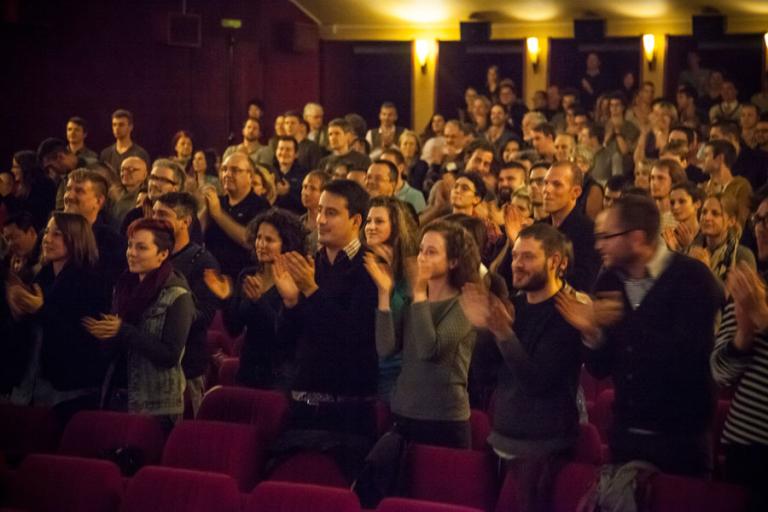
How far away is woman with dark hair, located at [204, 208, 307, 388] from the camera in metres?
5.22

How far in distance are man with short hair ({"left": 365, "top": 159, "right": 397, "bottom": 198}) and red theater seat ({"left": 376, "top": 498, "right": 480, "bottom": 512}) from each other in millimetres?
3560

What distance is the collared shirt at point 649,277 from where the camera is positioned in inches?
160

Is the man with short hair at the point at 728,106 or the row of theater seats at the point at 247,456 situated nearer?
the row of theater seats at the point at 247,456

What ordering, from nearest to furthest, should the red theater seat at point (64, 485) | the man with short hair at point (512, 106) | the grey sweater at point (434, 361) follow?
the red theater seat at point (64, 485), the grey sweater at point (434, 361), the man with short hair at point (512, 106)

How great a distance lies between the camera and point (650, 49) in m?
14.3

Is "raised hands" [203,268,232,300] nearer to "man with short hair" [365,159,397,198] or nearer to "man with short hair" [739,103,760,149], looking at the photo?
"man with short hair" [365,159,397,198]

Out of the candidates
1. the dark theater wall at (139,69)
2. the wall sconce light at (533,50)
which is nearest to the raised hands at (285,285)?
the dark theater wall at (139,69)

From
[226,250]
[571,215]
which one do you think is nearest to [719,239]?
[571,215]

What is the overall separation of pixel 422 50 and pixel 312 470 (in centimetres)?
1116

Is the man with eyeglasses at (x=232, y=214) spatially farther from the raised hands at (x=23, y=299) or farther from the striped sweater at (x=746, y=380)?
the striped sweater at (x=746, y=380)

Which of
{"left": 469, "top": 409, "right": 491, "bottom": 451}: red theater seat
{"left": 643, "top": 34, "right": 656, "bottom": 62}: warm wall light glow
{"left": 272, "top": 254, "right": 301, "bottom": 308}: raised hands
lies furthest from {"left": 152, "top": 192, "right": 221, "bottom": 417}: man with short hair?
{"left": 643, "top": 34, "right": 656, "bottom": 62}: warm wall light glow

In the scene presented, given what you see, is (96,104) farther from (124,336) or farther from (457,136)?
(124,336)

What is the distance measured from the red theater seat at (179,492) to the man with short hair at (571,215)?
88.2 inches

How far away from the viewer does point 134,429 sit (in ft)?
16.0
